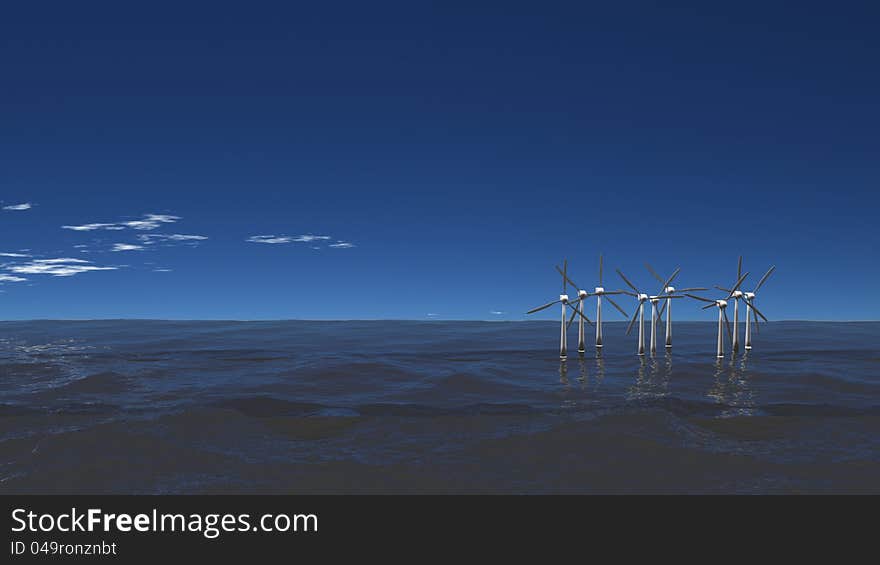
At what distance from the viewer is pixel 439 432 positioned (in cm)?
3086

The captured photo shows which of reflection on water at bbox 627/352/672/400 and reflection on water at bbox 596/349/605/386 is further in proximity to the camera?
reflection on water at bbox 596/349/605/386

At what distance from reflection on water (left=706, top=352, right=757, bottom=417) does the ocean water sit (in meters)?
0.32

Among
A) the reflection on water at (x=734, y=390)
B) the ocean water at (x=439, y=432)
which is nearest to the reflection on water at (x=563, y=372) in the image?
A: the ocean water at (x=439, y=432)

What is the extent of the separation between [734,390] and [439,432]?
3262cm

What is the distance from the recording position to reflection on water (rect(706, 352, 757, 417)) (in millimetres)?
37650

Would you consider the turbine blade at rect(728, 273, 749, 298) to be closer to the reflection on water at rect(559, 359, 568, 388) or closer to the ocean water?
the ocean water

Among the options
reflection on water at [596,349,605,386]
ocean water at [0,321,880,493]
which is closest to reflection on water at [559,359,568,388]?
ocean water at [0,321,880,493]

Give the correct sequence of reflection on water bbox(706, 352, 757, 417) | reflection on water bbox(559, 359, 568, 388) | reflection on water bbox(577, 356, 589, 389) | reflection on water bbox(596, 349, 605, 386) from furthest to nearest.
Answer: reflection on water bbox(596, 349, 605, 386) → reflection on water bbox(559, 359, 568, 388) → reflection on water bbox(577, 356, 589, 389) → reflection on water bbox(706, 352, 757, 417)

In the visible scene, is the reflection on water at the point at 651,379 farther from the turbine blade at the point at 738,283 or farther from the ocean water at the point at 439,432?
the turbine blade at the point at 738,283

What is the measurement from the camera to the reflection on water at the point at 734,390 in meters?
37.7

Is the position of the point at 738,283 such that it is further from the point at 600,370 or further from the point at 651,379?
the point at 651,379

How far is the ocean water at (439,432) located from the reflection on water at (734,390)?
12.6 inches
